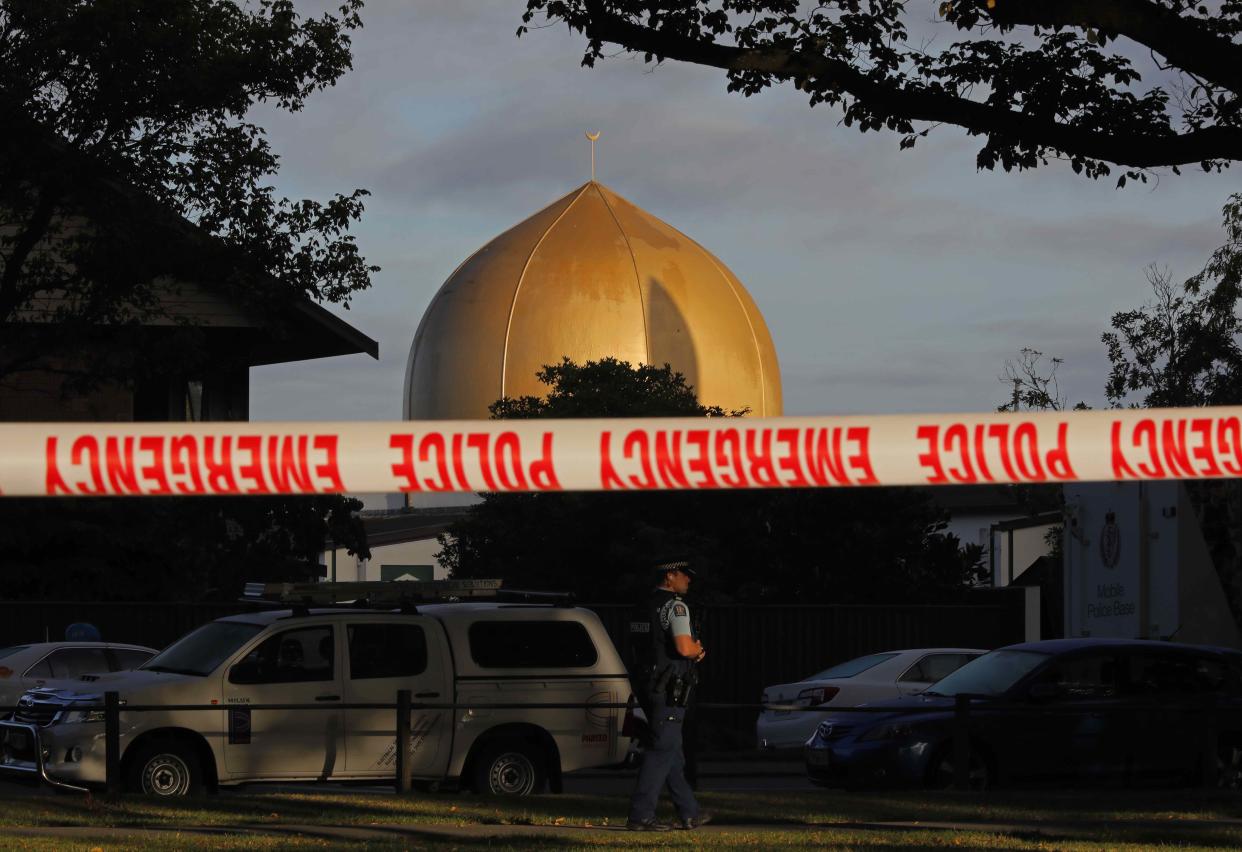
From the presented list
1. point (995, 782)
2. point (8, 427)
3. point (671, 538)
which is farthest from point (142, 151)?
point (671, 538)

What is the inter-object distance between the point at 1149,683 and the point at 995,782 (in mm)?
1893

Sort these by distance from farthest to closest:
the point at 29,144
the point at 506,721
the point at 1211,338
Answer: the point at 1211,338
the point at 29,144
the point at 506,721

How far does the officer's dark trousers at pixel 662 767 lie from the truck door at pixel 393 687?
4.29 metres

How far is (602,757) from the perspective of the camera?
16.1 m

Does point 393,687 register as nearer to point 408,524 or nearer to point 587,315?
point 587,315

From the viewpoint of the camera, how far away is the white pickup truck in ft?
50.1

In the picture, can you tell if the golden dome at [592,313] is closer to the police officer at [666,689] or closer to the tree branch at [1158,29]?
the tree branch at [1158,29]

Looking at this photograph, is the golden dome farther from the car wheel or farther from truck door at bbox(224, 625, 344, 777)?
truck door at bbox(224, 625, 344, 777)

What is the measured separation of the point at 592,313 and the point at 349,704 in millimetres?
65420

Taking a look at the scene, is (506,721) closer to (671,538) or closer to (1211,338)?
(671,538)

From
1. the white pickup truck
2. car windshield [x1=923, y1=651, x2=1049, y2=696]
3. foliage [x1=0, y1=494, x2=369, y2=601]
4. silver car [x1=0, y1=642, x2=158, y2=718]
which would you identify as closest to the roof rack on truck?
the white pickup truck

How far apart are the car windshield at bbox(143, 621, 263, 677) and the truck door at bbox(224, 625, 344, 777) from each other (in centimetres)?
19

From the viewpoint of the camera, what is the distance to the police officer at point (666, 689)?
11.4 meters

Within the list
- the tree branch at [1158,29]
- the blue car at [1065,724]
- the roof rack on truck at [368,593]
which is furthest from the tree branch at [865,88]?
the roof rack on truck at [368,593]
